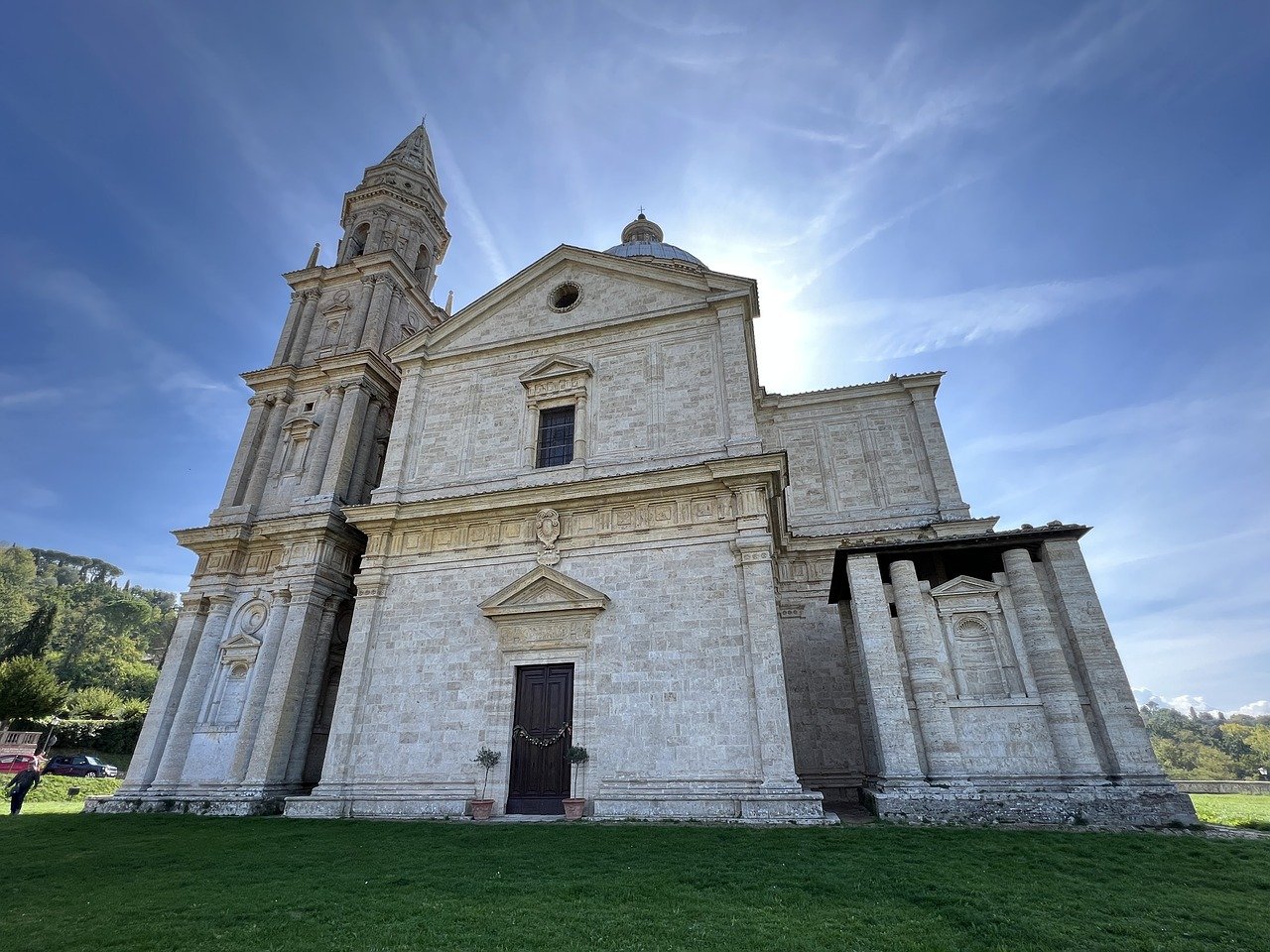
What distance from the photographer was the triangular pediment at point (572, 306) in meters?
18.4

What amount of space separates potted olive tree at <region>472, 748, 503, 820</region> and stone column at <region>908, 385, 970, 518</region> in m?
15.0

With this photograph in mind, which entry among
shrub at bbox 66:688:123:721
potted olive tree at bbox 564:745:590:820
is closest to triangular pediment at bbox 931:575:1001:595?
potted olive tree at bbox 564:745:590:820

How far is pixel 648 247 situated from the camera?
3497cm

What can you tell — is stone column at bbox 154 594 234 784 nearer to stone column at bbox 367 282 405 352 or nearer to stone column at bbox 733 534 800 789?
stone column at bbox 367 282 405 352

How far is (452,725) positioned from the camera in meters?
14.3

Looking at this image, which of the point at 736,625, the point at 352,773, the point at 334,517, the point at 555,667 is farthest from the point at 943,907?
the point at 334,517

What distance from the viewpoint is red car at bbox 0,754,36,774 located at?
2685cm

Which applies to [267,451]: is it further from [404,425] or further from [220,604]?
[404,425]

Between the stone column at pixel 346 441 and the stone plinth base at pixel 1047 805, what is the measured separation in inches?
663

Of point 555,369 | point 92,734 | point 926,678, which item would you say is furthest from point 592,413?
point 92,734

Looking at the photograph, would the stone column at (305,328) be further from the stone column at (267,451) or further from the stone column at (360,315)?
the stone column at (360,315)

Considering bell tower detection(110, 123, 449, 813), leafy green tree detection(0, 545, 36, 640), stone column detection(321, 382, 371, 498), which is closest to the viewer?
bell tower detection(110, 123, 449, 813)

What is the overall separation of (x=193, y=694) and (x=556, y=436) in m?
12.1

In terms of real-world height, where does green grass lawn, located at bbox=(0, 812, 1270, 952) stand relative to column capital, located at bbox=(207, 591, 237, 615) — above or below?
below
